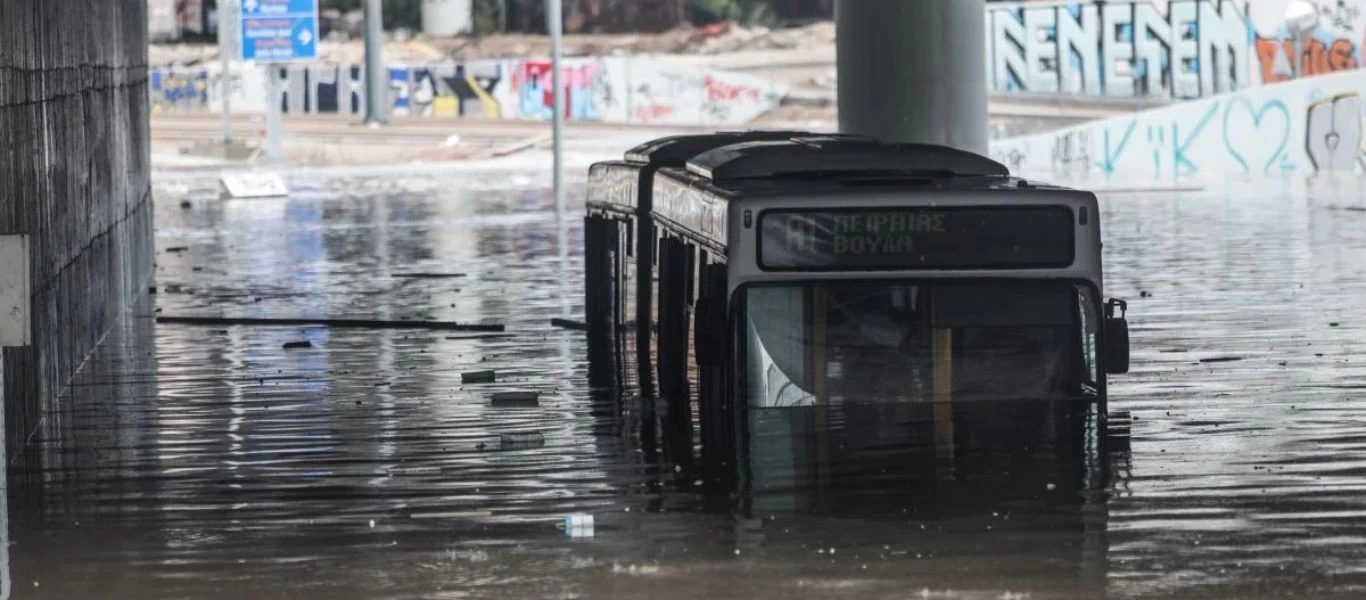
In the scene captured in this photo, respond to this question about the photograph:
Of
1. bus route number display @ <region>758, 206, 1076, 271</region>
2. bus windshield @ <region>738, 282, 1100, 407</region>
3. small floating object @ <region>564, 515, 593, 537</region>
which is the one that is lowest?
small floating object @ <region>564, 515, 593, 537</region>

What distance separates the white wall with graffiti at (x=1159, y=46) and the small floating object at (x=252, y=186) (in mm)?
20855

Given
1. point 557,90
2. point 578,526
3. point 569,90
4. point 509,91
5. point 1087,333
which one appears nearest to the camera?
point 578,526

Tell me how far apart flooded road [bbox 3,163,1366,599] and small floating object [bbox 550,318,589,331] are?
0.62ft

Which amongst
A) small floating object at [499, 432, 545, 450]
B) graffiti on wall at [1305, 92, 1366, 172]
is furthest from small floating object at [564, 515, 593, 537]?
graffiti on wall at [1305, 92, 1366, 172]

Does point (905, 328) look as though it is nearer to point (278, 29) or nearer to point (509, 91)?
point (278, 29)

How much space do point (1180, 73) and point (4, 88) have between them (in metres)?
47.7

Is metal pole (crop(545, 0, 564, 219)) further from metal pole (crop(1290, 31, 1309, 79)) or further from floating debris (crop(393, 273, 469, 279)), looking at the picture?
metal pole (crop(1290, 31, 1309, 79))

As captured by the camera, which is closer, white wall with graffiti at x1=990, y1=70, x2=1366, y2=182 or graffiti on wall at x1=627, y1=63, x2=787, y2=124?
white wall with graffiti at x1=990, y1=70, x2=1366, y2=182

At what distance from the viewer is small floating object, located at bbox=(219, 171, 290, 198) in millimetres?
49094

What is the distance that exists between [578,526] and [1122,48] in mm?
51566

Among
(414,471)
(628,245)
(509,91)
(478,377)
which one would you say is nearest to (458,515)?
(414,471)

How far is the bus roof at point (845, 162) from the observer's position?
1348 cm

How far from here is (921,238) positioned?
1240 cm

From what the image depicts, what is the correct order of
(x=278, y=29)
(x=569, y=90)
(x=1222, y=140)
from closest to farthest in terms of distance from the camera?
(x=1222, y=140) < (x=278, y=29) < (x=569, y=90)
